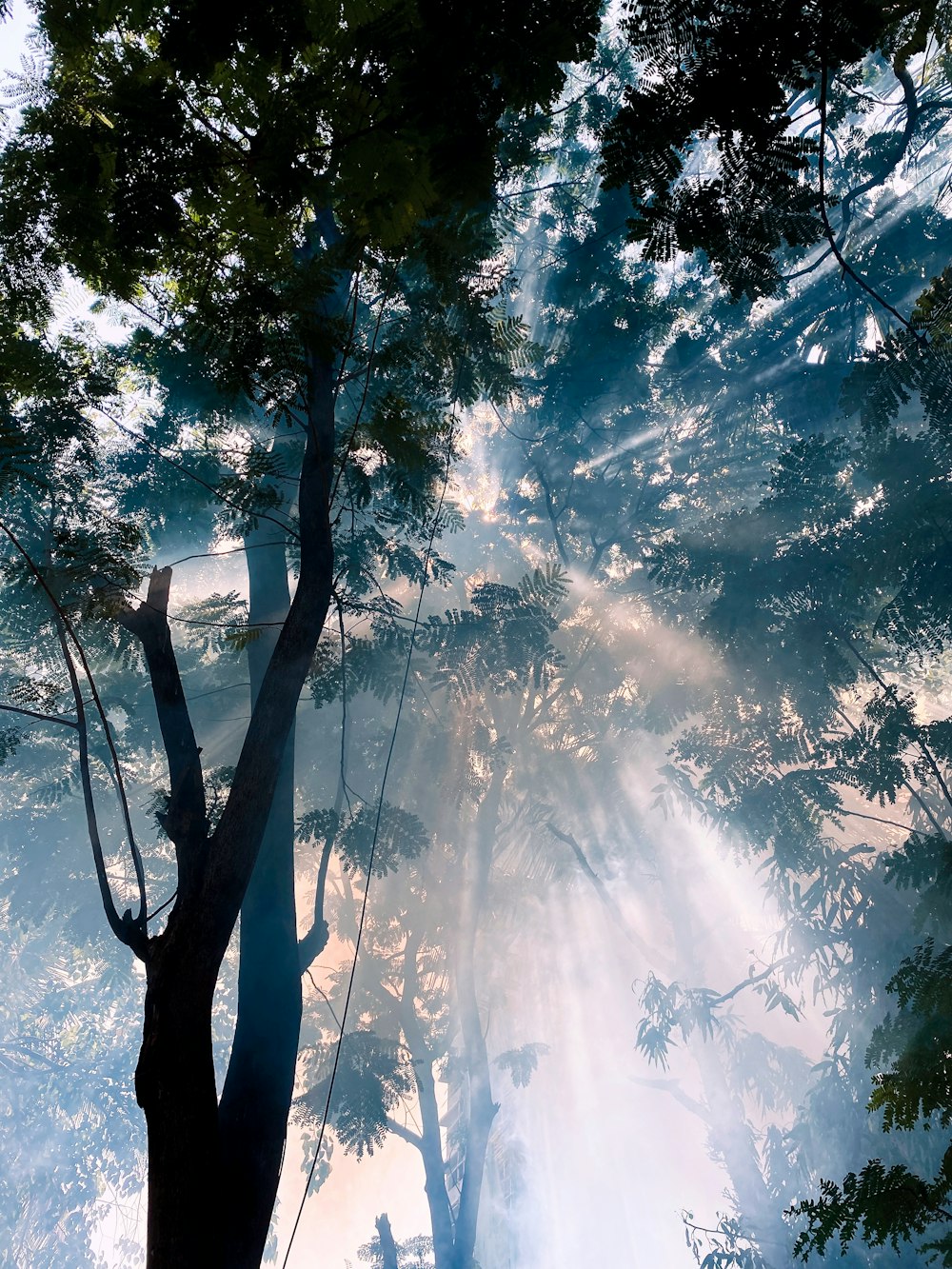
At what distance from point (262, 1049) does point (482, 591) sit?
6591 millimetres

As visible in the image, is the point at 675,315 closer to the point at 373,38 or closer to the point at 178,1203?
the point at 373,38

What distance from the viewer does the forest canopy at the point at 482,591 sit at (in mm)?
1951

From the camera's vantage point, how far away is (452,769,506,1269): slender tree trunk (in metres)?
13.1

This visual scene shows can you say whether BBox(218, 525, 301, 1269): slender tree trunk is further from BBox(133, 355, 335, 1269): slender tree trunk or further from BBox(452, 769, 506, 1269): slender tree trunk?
BBox(452, 769, 506, 1269): slender tree trunk

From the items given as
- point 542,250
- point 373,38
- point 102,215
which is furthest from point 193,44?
point 542,250

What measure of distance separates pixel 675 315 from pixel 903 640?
5128 mm

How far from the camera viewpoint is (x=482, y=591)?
9422 millimetres

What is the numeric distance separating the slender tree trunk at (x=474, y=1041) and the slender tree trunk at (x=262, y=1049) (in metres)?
9.15

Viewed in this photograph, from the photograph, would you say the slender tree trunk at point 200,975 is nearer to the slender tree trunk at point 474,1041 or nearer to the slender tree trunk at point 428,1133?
the slender tree trunk at point 474,1041

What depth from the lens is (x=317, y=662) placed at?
208 inches

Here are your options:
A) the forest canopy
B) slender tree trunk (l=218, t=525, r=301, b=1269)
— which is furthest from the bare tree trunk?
slender tree trunk (l=218, t=525, r=301, b=1269)

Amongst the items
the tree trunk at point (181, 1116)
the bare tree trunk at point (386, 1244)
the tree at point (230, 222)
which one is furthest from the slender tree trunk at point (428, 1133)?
the tree at point (230, 222)

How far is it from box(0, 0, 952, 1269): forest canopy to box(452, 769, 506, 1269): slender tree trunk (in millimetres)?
100

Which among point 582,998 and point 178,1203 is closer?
point 178,1203
